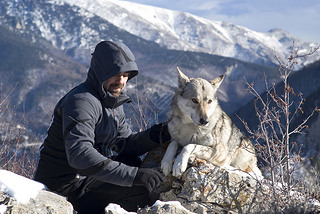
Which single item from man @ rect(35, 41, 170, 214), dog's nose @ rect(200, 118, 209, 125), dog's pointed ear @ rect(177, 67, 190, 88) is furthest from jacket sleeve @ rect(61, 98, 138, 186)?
dog's pointed ear @ rect(177, 67, 190, 88)

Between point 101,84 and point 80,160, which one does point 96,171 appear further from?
point 101,84

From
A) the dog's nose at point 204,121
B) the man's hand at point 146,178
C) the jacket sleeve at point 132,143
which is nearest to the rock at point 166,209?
the man's hand at point 146,178

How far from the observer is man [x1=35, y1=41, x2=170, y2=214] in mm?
4102

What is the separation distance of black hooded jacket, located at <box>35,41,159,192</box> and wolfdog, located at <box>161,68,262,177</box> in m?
0.77

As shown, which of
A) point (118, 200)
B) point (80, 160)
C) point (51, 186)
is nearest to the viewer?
point (80, 160)

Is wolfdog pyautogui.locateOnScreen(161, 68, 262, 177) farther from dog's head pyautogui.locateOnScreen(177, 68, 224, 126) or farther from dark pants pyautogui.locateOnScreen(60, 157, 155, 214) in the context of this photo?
dark pants pyautogui.locateOnScreen(60, 157, 155, 214)

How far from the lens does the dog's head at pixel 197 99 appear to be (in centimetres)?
504

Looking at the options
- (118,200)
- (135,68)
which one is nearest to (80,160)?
(118,200)

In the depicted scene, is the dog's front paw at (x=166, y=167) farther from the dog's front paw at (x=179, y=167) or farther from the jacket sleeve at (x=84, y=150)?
the jacket sleeve at (x=84, y=150)

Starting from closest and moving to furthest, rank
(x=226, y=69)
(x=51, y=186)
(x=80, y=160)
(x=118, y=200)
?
1. (x=80, y=160)
2. (x=51, y=186)
3. (x=118, y=200)
4. (x=226, y=69)

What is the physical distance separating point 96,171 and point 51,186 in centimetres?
86

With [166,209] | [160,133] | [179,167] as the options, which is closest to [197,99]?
[160,133]

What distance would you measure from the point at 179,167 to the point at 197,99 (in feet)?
3.36

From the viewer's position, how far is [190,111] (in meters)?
5.17
